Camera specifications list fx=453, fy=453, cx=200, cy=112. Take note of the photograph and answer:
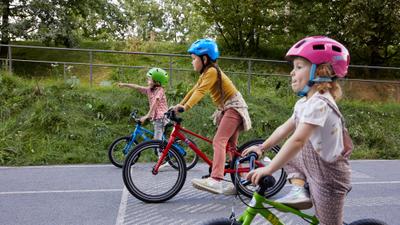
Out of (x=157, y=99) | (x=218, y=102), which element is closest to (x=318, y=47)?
(x=218, y=102)

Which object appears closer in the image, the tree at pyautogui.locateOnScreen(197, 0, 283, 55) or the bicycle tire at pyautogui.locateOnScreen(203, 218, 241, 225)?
the bicycle tire at pyautogui.locateOnScreen(203, 218, 241, 225)

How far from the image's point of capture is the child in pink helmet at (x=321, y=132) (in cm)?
265

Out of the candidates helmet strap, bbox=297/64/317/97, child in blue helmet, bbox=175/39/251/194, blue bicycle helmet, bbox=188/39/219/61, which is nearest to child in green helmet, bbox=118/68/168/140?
child in blue helmet, bbox=175/39/251/194

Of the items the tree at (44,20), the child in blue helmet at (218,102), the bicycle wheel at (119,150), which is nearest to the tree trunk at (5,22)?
the tree at (44,20)

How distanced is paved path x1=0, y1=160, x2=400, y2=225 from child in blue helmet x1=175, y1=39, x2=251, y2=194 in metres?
0.36

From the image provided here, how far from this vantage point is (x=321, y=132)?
107 inches

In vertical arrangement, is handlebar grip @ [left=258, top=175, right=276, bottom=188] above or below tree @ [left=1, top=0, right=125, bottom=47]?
below

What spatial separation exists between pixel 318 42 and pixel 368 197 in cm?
399

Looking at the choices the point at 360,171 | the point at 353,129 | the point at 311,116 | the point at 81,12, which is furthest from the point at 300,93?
the point at 81,12

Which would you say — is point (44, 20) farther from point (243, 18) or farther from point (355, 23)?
point (355, 23)

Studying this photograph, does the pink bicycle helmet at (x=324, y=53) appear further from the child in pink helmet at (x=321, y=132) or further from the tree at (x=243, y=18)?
the tree at (x=243, y=18)

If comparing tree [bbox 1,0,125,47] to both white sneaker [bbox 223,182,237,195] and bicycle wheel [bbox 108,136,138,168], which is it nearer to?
bicycle wheel [bbox 108,136,138,168]

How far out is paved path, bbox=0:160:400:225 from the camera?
16.4 ft

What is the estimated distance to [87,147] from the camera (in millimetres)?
9383
